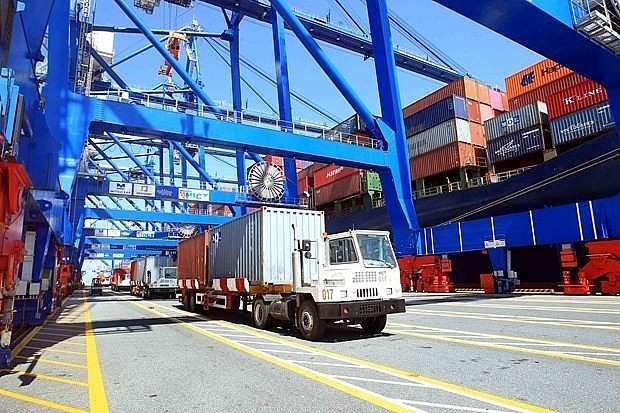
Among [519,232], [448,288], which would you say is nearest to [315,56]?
[519,232]

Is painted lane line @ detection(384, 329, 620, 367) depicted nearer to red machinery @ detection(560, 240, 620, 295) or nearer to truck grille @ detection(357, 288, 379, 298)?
truck grille @ detection(357, 288, 379, 298)

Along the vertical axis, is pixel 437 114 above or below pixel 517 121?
above

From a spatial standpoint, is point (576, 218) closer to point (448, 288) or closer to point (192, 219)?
point (448, 288)

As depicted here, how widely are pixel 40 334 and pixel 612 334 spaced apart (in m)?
13.6

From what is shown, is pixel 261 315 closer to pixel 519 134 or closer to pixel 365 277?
pixel 365 277

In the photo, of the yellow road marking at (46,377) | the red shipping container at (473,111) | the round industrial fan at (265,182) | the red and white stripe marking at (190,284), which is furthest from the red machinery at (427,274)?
the yellow road marking at (46,377)

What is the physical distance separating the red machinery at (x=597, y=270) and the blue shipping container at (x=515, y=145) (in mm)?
9362

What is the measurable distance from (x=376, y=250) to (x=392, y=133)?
1530 cm

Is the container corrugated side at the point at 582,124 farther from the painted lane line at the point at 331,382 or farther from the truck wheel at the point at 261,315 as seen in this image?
the painted lane line at the point at 331,382

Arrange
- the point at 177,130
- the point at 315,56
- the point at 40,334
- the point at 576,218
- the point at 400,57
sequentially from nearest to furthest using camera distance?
the point at 40,334 → the point at 177,130 → the point at 576,218 → the point at 315,56 → the point at 400,57

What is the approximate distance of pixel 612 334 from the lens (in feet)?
25.4

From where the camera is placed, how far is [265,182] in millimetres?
24953

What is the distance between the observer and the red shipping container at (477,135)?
2991 centimetres

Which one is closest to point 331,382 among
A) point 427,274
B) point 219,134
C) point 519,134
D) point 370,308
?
point 370,308
